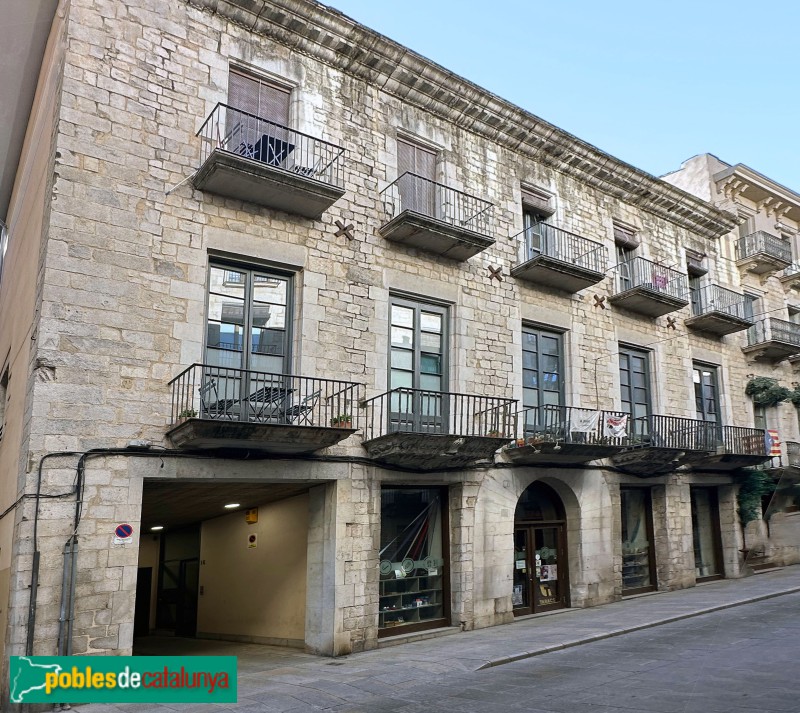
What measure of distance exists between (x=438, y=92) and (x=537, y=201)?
3.28 m

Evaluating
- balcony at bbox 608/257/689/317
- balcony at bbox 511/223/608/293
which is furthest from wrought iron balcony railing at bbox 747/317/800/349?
balcony at bbox 511/223/608/293

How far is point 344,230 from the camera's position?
38.5ft

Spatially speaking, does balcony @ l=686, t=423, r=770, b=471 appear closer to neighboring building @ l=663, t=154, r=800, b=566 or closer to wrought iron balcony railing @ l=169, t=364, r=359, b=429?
neighboring building @ l=663, t=154, r=800, b=566

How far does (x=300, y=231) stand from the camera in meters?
11.2

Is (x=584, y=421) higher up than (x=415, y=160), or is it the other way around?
(x=415, y=160)

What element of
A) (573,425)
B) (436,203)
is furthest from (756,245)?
(436,203)

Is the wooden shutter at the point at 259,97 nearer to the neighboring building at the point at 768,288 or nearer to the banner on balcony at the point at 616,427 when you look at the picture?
the banner on balcony at the point at 616,427

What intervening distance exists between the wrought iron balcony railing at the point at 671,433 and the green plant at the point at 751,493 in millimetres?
2164

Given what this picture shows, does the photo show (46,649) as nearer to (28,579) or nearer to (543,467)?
(28,579)

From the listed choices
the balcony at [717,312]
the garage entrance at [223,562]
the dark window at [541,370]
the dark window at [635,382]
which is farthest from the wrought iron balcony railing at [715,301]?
the garage entrance at [223,562]

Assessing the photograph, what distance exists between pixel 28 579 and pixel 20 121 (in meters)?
10.9

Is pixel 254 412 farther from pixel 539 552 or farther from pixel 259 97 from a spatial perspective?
pixel 539 552

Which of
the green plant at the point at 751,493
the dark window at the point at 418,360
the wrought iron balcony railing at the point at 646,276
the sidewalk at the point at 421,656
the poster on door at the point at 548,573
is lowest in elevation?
the sidewalk at the point at 421,656

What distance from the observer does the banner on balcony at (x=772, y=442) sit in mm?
18156
